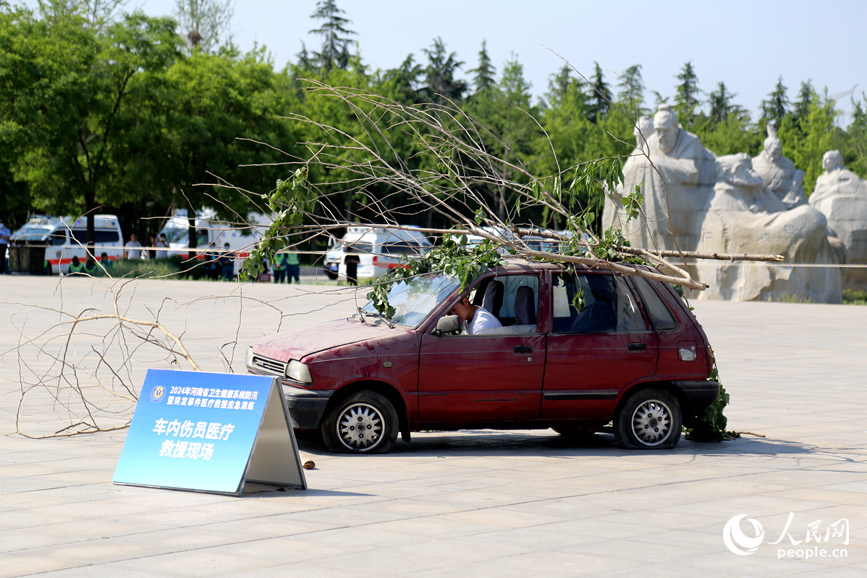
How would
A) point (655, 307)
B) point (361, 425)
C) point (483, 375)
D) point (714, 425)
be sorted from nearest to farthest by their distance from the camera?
1. point (361, 425)
2. point (483, 375)
3. point (655, 307)
4. point (714, 425)

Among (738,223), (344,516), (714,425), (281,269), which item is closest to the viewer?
(344,516)

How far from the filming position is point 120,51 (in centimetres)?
4475

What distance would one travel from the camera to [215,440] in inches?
297

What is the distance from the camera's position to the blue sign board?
293 inches

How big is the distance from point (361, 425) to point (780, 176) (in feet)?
117

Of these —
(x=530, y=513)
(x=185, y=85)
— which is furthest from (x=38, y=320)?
(x=185, y=85)

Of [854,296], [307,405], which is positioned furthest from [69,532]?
[854,296]

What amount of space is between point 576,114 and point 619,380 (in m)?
63.6

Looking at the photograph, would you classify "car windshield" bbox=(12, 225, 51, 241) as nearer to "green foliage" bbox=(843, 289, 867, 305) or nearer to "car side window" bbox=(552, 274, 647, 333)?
"green foliage" bbox=(843, 289, 867, 305)

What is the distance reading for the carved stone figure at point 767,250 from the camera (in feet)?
119

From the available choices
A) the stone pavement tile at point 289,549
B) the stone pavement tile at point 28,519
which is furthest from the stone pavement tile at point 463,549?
the stone pavement tile at point 28,519

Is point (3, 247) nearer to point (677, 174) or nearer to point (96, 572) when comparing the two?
point (677, 174)

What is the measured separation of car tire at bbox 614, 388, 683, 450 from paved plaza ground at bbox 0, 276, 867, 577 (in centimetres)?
16

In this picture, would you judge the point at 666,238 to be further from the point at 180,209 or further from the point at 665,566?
the point at 665,566
